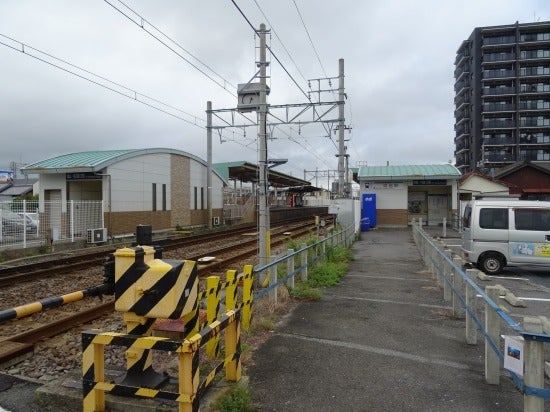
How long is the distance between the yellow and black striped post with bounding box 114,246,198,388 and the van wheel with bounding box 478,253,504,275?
10232mm

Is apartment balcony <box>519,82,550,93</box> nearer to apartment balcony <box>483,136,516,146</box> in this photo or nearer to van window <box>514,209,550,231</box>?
apartment balcony <box>483,136,516,146</box>

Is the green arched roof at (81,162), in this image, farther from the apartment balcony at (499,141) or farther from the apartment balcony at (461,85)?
the apartment balcony at (461,85)

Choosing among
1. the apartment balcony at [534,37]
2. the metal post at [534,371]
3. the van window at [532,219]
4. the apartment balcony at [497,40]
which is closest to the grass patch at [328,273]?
the van window at [532,219]

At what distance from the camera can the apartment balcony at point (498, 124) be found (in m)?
62.2

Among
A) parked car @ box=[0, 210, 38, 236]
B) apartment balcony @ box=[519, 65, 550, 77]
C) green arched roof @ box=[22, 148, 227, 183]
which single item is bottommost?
parked car @ box=[0, 210, 38, 236]

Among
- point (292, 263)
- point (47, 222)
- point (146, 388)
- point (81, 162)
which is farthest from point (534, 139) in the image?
point (146, 388)

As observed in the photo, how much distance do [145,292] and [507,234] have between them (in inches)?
421

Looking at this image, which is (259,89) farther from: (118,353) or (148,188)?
(148,188)

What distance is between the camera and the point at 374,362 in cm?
481

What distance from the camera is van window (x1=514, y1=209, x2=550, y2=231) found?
11.1 m

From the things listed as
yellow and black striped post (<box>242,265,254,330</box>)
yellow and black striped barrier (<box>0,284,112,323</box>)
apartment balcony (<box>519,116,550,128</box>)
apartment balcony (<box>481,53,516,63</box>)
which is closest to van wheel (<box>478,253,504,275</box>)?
yellow and black striped post (<box>242,265,254,330</box>)

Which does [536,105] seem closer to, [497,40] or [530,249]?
[497,40]

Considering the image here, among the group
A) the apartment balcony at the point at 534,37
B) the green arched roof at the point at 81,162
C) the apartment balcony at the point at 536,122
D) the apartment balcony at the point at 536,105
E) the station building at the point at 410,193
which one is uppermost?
the apartment balcony at the point at 534,37

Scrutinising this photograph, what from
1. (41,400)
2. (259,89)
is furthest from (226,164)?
(41,400)
